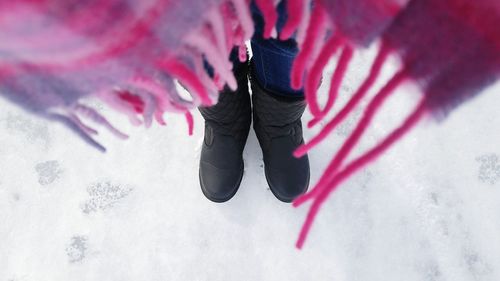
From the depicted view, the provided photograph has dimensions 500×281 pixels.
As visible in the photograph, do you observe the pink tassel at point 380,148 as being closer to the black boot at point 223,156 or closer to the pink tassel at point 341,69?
the pink tassel at point 341,69

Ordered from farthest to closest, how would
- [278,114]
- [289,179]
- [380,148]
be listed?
[289,179], [278,114], [380,148]

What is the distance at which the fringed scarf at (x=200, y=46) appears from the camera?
28 cm

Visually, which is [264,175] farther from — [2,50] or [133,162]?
[2,50]

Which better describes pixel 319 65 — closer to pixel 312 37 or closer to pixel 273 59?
pixel 312 37

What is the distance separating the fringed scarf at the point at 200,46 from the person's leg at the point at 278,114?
0.60 feet

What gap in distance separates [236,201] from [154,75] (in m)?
0.69

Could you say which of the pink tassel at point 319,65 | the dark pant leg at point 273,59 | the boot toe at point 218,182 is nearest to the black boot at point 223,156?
the boot toe at point 218,182

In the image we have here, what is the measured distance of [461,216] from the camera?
955 millimetres

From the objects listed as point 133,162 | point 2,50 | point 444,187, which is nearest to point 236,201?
point 133,162

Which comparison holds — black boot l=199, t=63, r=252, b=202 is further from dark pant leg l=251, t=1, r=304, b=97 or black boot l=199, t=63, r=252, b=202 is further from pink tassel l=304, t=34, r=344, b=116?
pink tassel l=304, t=34, r=344, b=116

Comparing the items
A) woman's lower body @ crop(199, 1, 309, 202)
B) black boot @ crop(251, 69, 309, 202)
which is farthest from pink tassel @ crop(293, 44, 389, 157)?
black boot @ crop(251, 69, 309, 202)

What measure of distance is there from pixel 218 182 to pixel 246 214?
0.12 meters

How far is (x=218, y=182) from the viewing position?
979 mm

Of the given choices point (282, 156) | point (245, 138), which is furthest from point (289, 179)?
point (245, 138)
